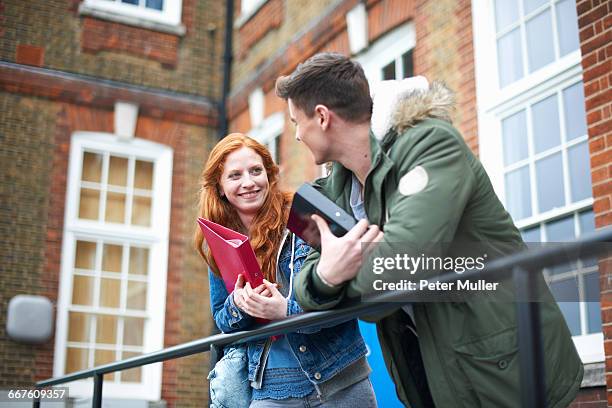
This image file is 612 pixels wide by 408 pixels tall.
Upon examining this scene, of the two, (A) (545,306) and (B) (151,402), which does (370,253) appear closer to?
(A) (545,306)

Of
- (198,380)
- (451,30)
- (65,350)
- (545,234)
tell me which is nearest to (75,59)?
(65,350)

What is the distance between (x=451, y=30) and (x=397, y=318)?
4613 mm

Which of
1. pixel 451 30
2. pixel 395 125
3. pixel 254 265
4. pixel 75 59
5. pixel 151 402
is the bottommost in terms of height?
pixel 151 402

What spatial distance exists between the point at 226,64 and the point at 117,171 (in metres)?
1.92

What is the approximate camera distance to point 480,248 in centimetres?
192

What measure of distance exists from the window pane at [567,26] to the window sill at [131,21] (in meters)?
5.85

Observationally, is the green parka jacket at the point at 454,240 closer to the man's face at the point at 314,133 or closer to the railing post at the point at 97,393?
the man's face at the point at 314,133

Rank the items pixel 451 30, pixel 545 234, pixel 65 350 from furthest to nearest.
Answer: pixel 65 350 < pixel 451 30 < pixel 545 234

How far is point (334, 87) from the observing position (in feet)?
6.86

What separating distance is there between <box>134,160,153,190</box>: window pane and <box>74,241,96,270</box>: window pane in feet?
2.90

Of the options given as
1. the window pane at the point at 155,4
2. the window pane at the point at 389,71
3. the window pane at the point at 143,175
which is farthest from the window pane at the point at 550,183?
the window pane at the point at 155,4

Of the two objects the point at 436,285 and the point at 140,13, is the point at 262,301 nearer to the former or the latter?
the point at 436,285

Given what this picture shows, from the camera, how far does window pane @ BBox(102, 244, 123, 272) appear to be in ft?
30.6

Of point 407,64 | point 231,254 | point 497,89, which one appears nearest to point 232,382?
point 231,254
